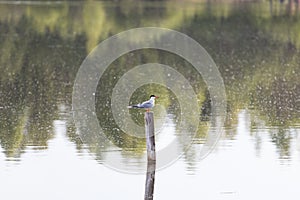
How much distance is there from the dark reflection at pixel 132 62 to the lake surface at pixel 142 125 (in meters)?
0.09

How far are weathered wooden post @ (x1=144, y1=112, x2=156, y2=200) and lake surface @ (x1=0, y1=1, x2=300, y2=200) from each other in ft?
0.60

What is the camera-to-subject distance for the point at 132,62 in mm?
50656

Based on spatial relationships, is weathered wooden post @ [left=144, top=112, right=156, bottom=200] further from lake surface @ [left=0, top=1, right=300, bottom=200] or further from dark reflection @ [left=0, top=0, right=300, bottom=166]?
dark reflection @ [left=0, top=0, right=300, bottom=166]

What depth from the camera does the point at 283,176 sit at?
72.0ft

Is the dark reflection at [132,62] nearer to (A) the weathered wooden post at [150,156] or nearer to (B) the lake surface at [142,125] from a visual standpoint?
(B) the lake surface at [142,125]

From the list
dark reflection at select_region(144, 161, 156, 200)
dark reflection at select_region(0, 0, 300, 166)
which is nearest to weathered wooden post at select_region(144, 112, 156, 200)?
dark reflection at select_region(144, 161, 156, 200)

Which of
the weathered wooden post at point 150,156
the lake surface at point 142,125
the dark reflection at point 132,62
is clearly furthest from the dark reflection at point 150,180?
the dark reflection at point 132,62

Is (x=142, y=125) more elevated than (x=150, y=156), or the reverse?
(x=142, y=125)

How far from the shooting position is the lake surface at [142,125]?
21344 mm

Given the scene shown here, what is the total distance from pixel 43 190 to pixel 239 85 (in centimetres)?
2079

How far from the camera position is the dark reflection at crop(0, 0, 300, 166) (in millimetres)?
28938

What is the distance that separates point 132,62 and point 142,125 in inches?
850

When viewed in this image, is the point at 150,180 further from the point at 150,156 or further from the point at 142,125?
the point at 142,125

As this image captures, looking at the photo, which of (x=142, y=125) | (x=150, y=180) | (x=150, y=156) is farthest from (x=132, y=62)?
(x=150, y=180)
